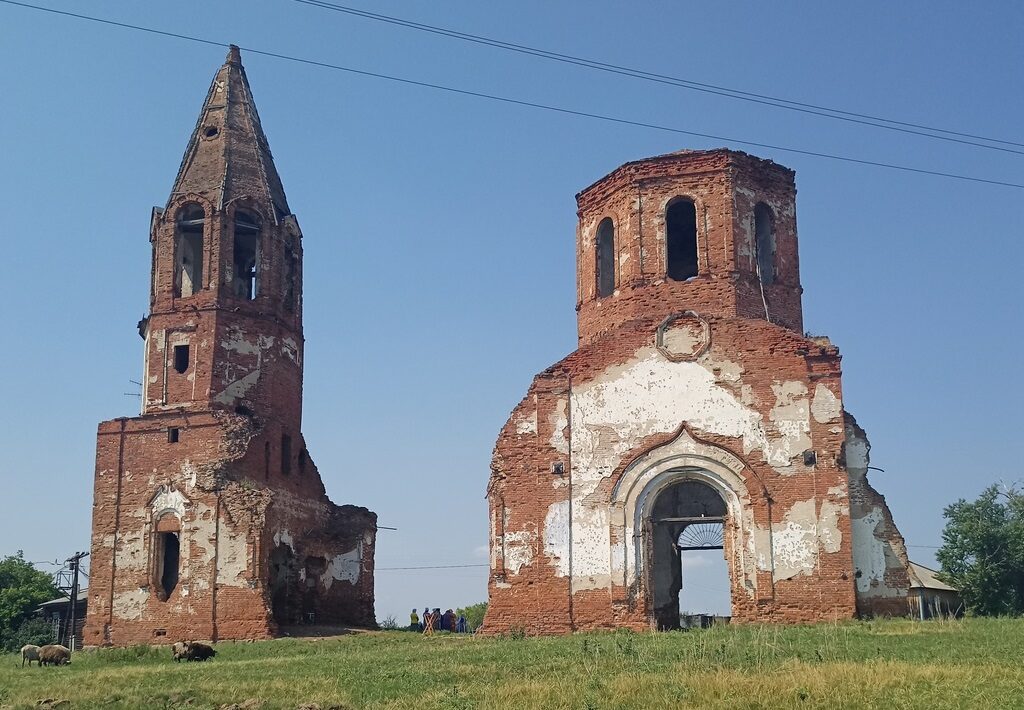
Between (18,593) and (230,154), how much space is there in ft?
47.9

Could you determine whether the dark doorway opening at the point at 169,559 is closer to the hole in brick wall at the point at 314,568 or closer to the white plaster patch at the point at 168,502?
the white plaster patch at the point at 168,502

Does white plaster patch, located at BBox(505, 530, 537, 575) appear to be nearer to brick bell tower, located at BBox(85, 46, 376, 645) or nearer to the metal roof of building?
brick bell tower, located at BBox(85, 46, 376, 645)

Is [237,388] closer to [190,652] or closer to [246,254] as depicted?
[246,254]

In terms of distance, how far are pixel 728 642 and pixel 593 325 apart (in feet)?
30.6

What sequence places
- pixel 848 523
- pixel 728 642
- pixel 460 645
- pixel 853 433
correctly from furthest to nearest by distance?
pixel 853 433, pixel 848 523, pixel 460 645, pixel 728 642

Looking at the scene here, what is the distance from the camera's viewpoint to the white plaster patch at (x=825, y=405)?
796 inches

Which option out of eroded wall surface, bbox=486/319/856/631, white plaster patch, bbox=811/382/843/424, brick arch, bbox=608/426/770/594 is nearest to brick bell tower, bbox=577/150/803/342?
eroded wall surface, bbox=486/319/856/631

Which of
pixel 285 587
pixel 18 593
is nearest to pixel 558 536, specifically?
pixel 285 587

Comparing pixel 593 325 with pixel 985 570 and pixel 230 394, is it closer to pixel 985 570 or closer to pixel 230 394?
pixel 230 394

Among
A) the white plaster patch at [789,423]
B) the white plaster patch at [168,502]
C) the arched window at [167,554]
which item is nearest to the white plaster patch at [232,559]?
the arched window at [167,554]

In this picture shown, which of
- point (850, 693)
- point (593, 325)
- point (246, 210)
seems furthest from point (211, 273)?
point (850, 693)

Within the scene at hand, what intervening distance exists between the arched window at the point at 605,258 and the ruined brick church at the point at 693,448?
1.60 feet

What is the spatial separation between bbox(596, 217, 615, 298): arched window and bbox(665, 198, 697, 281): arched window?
1148 mm

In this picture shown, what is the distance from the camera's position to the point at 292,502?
26.8 meters
